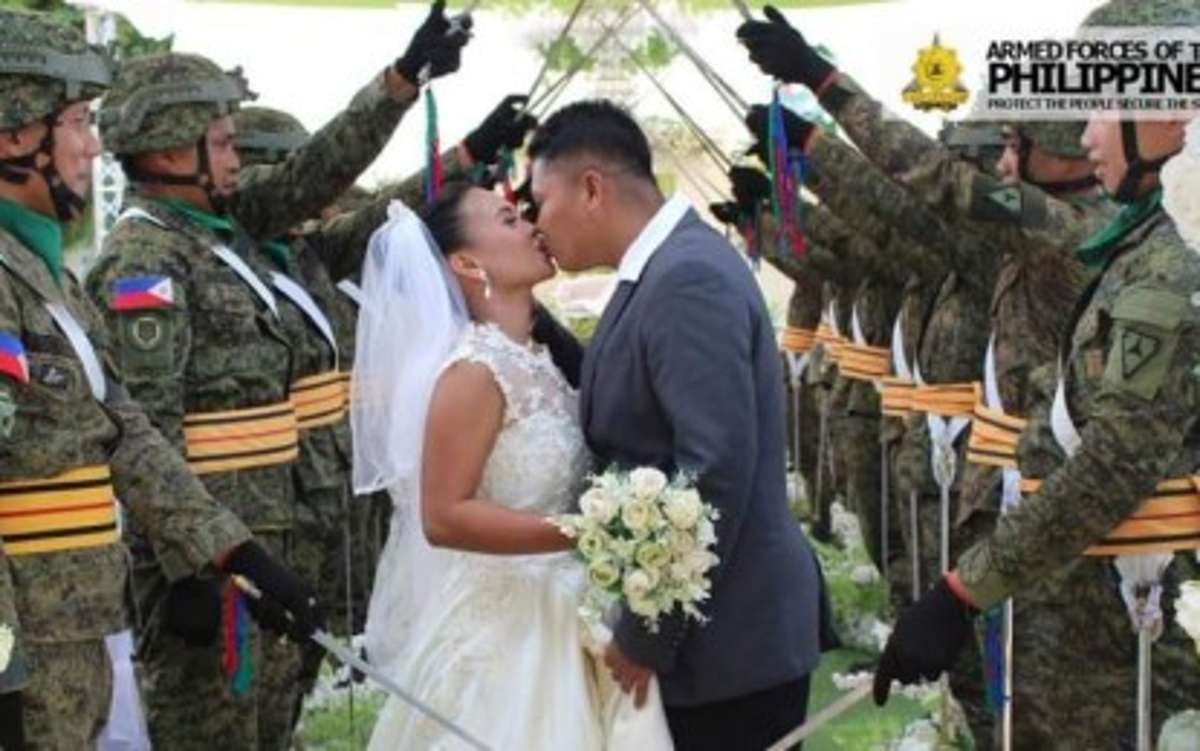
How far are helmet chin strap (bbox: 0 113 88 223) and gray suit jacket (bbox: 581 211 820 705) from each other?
113 centimetres

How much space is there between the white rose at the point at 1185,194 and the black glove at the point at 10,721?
2212mm

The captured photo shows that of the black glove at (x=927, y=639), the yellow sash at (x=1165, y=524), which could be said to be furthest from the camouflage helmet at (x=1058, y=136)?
the black glove at (x=927, y=639)

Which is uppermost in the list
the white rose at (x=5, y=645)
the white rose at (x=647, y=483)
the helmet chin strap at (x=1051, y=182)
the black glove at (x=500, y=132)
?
the black glove at (x=500, y=132)

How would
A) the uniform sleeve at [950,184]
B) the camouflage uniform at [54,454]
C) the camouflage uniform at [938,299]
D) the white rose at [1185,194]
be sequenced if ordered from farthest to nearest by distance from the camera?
the camouflage uniform at [938,299] < the uniform sleeve at [950,184] < the camouflage uniform at [54,454] < the white rose at [1185,194]

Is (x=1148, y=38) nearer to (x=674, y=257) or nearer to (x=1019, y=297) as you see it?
(x=1019, y=297)

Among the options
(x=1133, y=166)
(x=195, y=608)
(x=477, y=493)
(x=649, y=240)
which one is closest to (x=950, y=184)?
(x=1133, y=166)

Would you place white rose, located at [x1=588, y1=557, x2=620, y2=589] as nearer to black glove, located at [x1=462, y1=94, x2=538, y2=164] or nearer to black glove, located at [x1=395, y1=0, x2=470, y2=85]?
black glove, located at [x1=395, y1=0, x2=470, y2=85]

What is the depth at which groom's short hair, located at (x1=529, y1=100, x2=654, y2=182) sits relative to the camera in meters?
3.82

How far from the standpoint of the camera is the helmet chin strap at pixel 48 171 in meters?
3.76

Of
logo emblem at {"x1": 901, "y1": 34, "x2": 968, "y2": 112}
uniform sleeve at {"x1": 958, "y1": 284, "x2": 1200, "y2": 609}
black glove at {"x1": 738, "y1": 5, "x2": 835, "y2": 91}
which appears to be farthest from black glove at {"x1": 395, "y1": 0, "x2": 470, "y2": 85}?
logo emblem at {"x1": 901, "y1": 34, "x2": 968, "y2": 112}

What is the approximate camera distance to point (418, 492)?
4133 mm

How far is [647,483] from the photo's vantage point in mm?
3414

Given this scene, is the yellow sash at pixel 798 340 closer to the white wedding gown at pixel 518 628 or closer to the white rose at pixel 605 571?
the white wedding gown at pixel 518 628

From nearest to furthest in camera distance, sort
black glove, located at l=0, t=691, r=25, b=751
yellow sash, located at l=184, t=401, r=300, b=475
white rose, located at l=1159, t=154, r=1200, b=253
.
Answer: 1. white rose, located at l=1159, t=154, r=1200, b=253
2. black glove, located at l=0, t=691, r=25, b=751
3. yellow sash, located at l=184, t=401, r=300, b=475
